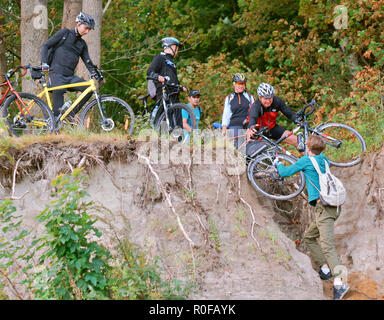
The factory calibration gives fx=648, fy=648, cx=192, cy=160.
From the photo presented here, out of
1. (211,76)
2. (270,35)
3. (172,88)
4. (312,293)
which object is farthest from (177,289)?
(270,35)

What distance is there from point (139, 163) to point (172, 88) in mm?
2019

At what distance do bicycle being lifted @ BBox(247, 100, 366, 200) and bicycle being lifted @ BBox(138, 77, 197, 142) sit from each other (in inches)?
47.6

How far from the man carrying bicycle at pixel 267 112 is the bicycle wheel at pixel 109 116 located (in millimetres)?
1998

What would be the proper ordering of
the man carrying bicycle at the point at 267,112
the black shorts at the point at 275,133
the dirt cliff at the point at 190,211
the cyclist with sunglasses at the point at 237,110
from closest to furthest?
the dirt cliff at the point at 190,211 → the man carrying bicycle at the point at 267,112 → the black shorts at the point at 275,133 → the cyclist with sunglasses at the point at 237,110

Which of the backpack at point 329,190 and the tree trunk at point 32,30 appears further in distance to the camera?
the tree trunk at point 32,30

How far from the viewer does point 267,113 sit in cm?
1095

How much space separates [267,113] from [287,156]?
0.98 m

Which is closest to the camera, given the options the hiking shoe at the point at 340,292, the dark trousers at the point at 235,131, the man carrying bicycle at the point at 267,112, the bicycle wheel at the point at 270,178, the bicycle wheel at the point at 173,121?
the hiking shoe at the point at 340,292

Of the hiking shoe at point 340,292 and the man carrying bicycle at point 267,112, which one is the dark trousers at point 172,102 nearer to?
the man carrying bicycle at point 267,112

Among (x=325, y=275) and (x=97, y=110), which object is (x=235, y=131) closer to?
(x=97, y=110)

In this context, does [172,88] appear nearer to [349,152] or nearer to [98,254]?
[349,152]

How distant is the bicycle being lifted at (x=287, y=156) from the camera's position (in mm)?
10391

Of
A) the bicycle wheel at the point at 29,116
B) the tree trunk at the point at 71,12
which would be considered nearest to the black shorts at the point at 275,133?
the bicycle wheel at the point at 29,116

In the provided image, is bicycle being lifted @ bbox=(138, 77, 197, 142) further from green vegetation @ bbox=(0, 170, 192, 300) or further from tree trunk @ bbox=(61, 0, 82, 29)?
tree trunk @ bbox=(61, 0, 82, 29)
